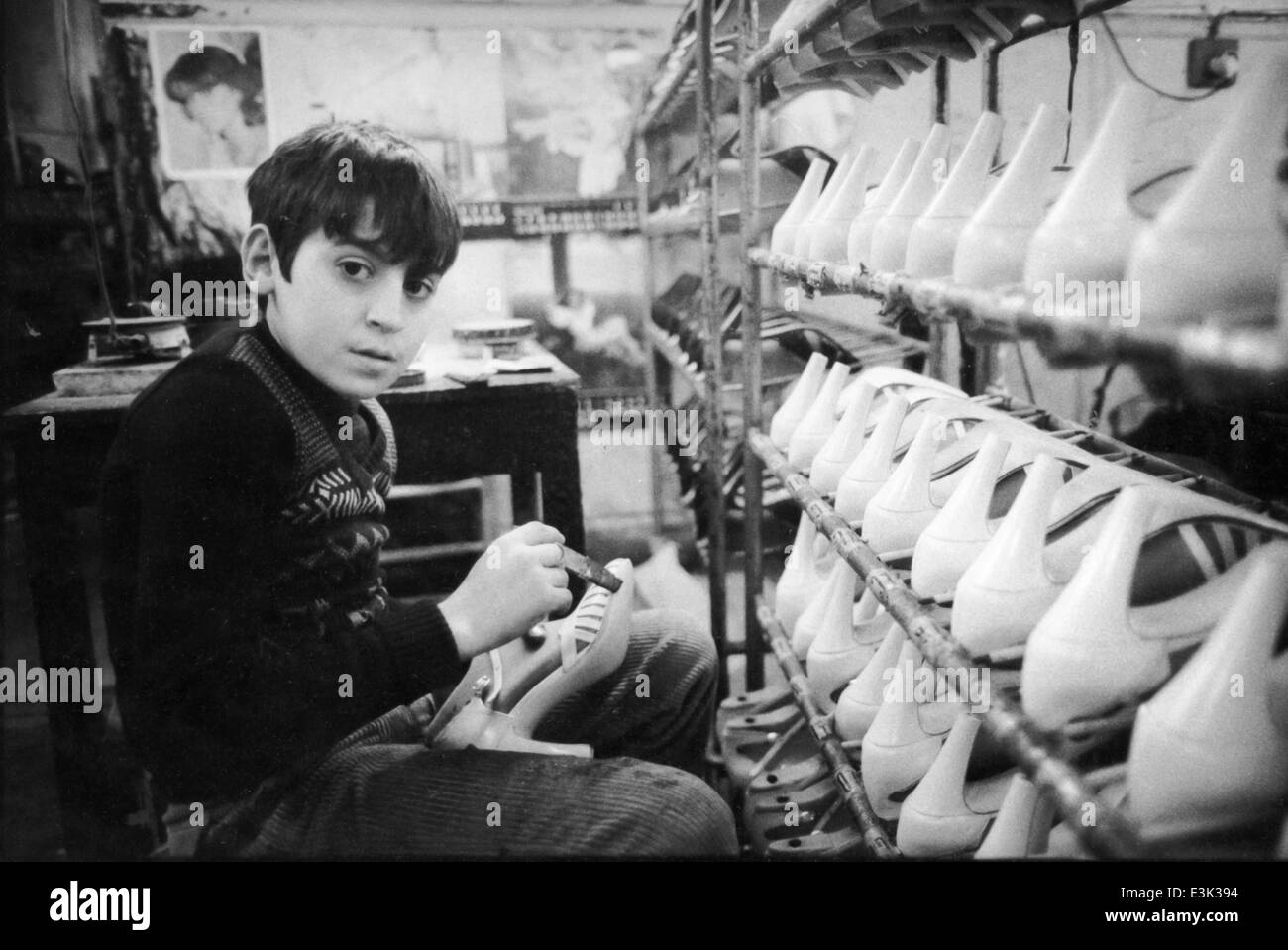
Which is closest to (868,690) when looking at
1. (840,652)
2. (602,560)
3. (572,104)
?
(840,652)

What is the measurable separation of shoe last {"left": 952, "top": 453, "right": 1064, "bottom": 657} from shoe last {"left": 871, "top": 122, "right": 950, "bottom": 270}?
14.0 inches

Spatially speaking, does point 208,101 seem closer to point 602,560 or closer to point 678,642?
point 602,560

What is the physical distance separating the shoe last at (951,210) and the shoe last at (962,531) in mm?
214

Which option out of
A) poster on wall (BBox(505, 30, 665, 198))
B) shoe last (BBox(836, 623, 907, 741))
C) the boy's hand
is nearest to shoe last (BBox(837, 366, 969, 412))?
shoe last (BBox(836, 623, 907, 741))

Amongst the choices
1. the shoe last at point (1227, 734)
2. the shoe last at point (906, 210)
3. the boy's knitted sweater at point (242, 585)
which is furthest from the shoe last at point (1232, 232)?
the boy's knitted sweater at point (242, 585)

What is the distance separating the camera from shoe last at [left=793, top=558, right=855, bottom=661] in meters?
1.46

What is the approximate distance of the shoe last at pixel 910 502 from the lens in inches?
49.4

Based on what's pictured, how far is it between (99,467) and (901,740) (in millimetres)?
1374

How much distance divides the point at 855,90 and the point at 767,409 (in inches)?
33.3

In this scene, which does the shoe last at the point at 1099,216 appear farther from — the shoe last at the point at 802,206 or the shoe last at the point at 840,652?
the shoe last at the point at 802,206

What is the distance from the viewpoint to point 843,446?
4.96ft
